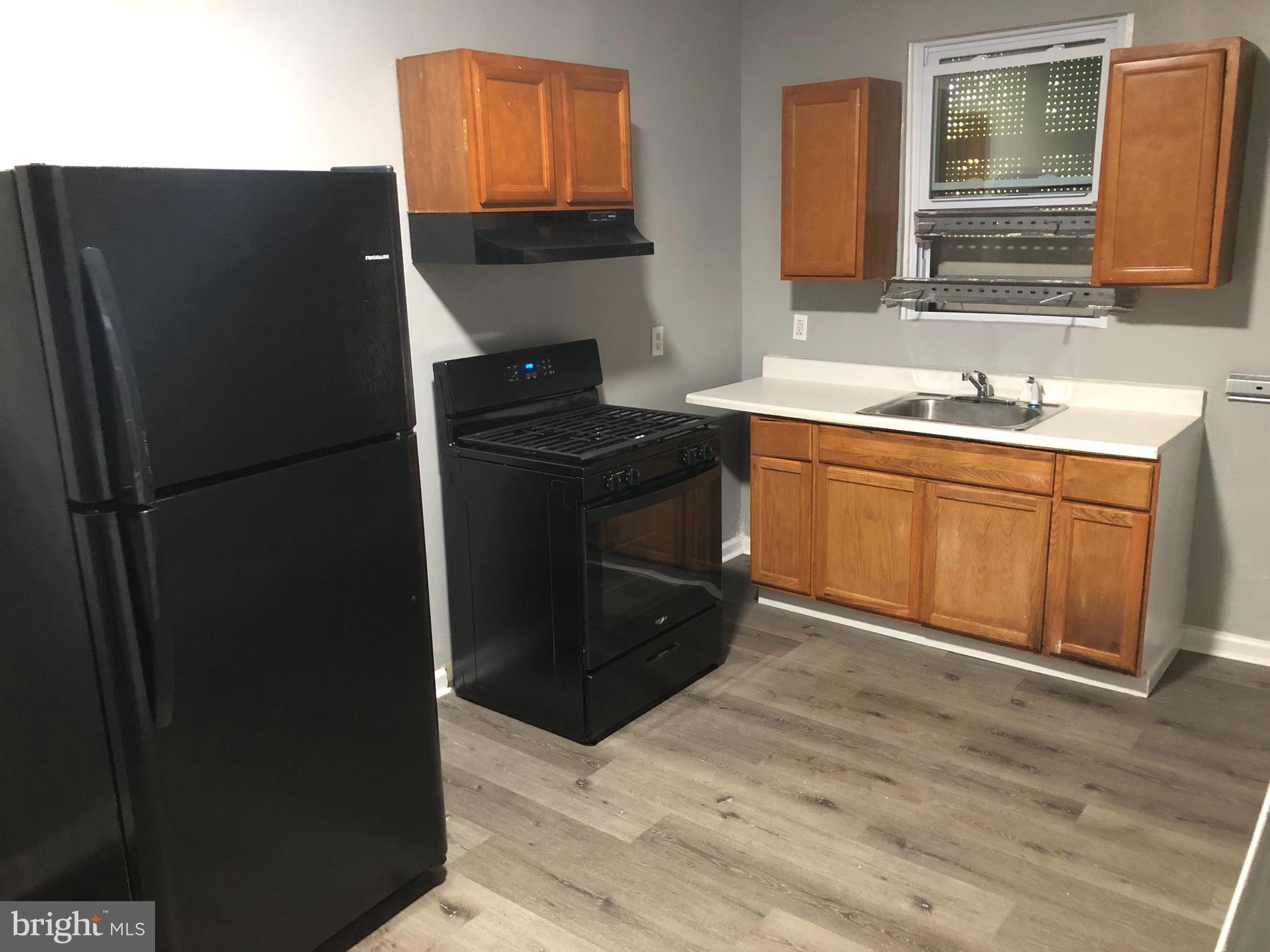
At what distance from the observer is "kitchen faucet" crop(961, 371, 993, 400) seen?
3629 mm

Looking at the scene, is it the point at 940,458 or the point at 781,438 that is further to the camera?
the point at 781,438

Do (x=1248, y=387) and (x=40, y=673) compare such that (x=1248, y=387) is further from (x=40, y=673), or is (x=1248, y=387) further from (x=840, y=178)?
(x=40, y=673)

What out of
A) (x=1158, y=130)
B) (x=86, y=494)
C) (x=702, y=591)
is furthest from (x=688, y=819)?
(x=1158, y=130)

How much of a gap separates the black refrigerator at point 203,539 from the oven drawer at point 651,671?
0.90 metres

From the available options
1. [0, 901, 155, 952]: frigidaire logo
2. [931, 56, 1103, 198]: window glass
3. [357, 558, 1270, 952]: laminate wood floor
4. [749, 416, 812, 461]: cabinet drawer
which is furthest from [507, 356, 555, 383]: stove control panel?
[0, 901, 155, 952]: frigidaire logo

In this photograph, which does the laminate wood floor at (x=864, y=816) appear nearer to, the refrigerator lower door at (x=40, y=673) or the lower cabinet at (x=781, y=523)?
the lower cabinet at (x=781, y=523)

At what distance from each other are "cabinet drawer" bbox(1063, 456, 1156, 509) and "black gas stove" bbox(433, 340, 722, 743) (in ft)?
3.56

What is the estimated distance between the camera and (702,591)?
3.35m

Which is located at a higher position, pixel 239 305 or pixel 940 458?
pixel 239 305

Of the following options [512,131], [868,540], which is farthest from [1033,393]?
[512,131]

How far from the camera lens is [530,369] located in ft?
11.0

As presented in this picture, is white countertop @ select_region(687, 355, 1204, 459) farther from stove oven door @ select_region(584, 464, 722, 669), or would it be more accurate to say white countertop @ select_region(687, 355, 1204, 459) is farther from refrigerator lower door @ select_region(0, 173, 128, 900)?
refrigerator lower door @ select_region(0, 173, 128, 900)

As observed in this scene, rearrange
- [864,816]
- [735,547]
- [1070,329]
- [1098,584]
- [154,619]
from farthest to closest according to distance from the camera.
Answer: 1. [735,547]
2. [1070,329]
3. [1098,584]
4. [864,816]
5. [154,619]

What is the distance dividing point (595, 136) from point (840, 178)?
3.42 ft
